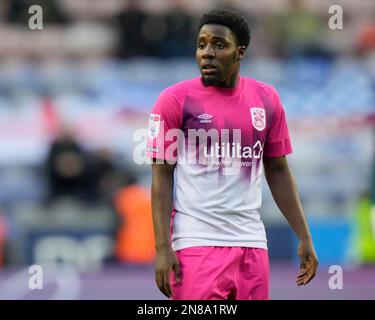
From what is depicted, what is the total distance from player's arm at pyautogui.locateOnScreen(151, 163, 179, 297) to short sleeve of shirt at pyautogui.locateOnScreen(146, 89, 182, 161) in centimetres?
7

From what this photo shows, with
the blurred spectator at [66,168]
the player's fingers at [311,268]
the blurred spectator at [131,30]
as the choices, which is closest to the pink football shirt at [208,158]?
the player's fingers at [311,268]

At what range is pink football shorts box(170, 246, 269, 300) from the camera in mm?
5520

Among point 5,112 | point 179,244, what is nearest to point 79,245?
point 5,112

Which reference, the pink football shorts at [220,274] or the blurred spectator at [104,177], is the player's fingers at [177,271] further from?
the blurred spectator at [104,177]

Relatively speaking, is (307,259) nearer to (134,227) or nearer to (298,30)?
(134,227)

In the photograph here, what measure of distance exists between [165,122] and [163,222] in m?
0.52

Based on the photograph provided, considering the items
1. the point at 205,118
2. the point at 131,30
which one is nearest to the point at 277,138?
the point at 205,118

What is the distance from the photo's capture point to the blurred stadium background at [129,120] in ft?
42.2

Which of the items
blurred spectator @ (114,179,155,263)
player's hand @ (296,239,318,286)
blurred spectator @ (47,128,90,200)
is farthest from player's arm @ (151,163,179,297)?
blurred spectator @ (47,128,90,200)

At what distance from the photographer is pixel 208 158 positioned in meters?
5.60

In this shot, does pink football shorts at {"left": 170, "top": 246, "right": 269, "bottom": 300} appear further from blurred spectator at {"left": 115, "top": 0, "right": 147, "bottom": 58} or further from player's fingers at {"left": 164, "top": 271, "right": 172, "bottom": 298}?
blurred spectator at {"left": 115, "top": 0, "right": 147, "bottom": 58}

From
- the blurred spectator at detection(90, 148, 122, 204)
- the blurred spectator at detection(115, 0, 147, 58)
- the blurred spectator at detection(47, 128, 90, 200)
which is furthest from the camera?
the blurred spectator at detection(115, 0, 147, 58)

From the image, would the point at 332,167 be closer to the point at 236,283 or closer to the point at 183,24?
the point at 183,24

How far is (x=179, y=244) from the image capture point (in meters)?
5.63
